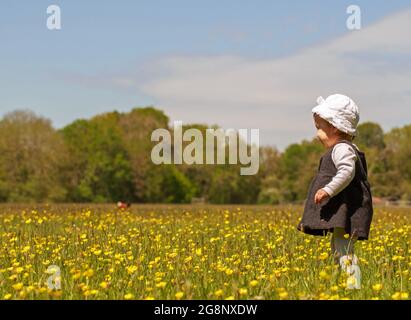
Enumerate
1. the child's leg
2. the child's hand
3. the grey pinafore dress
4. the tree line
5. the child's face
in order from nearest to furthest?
the child's leg, the child's hand, the grey pinafore dress, the child's face, the tree line

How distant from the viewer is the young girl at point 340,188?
697 cm

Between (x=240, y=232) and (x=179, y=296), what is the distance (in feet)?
22.7

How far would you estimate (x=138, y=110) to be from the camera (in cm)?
8475

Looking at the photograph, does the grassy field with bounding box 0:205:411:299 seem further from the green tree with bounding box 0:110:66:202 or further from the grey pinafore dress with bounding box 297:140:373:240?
the green tree with bounding box 0:110:66:202

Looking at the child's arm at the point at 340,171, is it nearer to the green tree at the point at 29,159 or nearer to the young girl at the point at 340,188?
the young girl at the point at 340,188

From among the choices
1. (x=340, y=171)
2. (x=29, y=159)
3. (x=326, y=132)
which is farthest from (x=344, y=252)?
(x=29, y=159)

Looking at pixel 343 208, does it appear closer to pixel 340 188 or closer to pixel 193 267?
pixel 340 188

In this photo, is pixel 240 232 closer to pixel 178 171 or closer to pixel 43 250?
pixel 43 250

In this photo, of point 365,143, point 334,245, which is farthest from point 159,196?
point 334,245

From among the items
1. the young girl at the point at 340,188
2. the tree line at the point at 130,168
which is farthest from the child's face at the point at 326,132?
the tree line at the point at 130,168

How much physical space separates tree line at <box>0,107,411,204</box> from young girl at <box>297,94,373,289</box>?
53125mm

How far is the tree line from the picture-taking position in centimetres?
5991

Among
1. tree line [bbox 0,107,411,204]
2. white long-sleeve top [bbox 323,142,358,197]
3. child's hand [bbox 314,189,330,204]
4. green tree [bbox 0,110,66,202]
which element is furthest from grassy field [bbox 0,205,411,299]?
tree line [bbox 0,107,411,204]

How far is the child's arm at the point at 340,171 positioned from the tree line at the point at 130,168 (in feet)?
175
